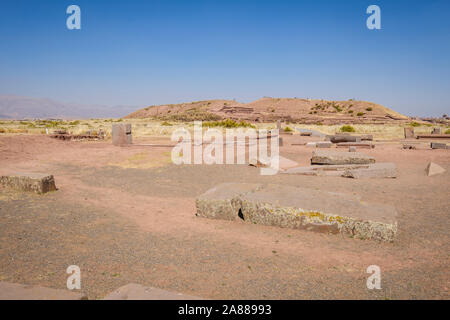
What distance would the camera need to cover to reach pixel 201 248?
13.8 ft

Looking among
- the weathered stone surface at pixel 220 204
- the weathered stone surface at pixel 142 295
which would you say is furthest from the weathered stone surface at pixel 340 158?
the weathered stone surface at pixel 142 295

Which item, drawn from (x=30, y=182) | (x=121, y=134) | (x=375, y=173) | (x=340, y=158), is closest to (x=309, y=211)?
(x=375, y=173)

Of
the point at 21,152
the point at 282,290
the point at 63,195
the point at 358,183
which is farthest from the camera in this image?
the point at 21,152

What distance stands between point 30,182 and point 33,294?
217 inches

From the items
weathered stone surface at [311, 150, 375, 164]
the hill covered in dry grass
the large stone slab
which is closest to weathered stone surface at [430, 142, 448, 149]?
weathered stone surface at [311, 150, 375, 164]

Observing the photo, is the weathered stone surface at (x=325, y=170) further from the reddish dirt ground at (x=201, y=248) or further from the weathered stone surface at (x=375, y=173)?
the reddish dirt ground at (x=201, y=248)

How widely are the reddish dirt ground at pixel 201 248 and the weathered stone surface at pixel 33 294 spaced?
2.16 ft

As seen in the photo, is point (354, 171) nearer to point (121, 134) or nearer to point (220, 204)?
point (220, 204)

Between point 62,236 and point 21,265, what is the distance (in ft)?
3.04

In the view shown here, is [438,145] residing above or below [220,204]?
above
